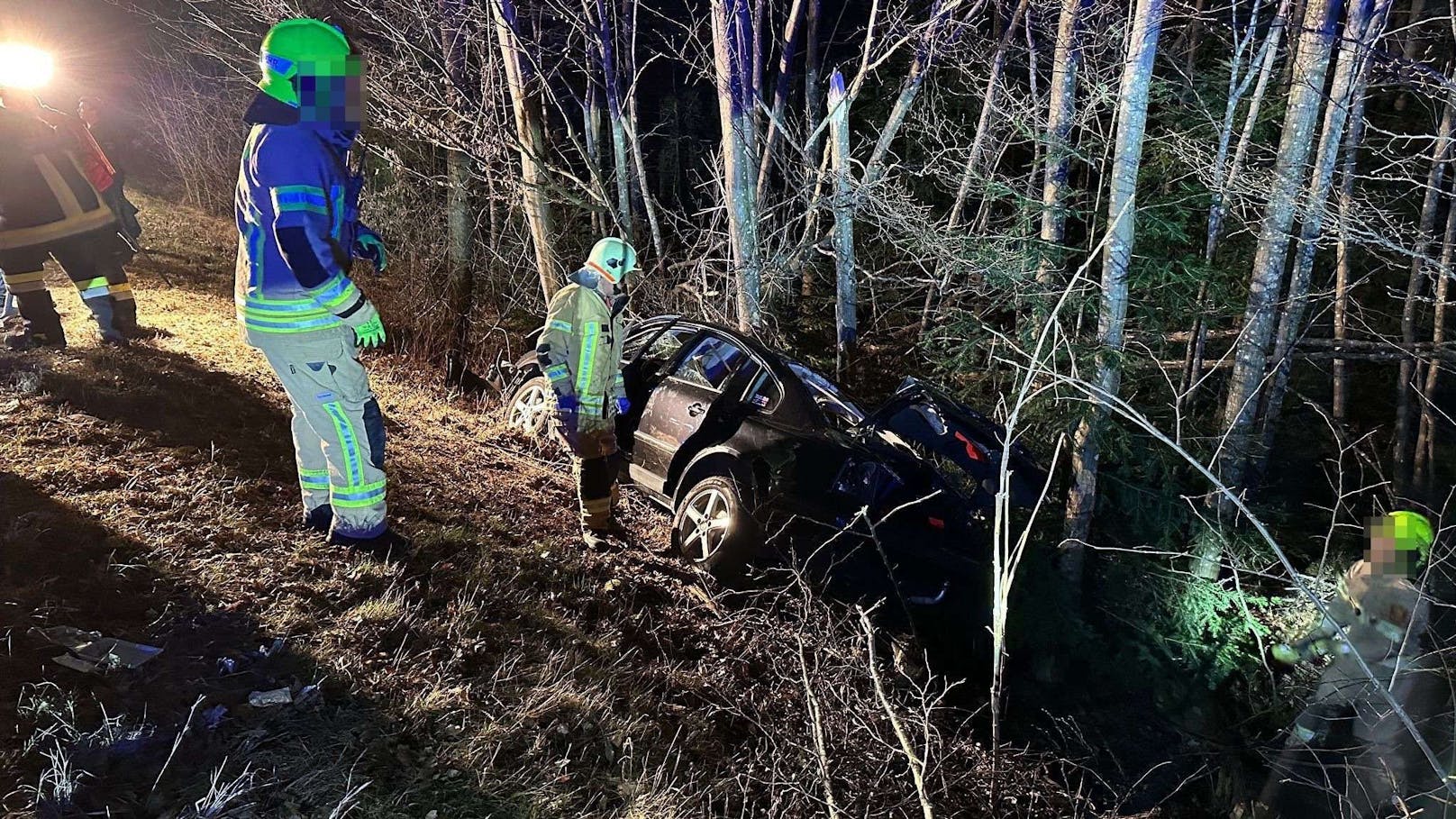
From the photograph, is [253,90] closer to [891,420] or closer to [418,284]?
[418,284]

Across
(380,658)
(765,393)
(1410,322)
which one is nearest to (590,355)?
(765,393)

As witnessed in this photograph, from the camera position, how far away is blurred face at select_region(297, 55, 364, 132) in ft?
10.1

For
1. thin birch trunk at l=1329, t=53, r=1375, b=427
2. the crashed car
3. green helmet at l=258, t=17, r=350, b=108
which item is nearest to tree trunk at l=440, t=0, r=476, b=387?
the crashed car

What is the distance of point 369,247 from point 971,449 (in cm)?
377

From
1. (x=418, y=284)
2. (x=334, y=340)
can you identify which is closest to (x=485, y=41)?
(x=418, y=284)

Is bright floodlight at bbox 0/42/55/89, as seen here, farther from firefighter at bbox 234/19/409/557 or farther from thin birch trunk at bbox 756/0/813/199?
thin birch trunk at bbox 756/0/813/199

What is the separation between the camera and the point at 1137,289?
727cm

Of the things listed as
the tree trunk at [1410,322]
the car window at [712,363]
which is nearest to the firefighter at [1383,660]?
the tree trunk at [1410,322]

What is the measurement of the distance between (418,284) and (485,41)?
316 centimetres

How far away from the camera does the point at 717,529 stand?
16.8 ft

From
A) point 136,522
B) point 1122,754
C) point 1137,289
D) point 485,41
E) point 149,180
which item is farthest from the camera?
point 149,180

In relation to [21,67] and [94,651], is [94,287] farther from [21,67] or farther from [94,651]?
[94,651]

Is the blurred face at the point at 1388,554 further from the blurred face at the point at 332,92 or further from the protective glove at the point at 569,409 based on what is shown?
the blurred face at the point at 332,92

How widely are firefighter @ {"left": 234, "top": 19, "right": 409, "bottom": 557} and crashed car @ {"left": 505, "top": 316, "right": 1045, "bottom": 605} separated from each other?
2272mm
